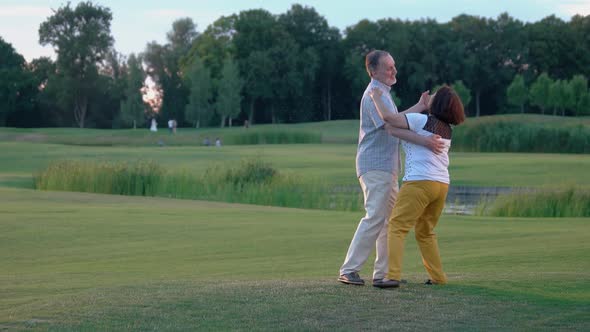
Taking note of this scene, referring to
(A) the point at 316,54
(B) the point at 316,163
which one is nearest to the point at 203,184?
(B) the point at 316,163

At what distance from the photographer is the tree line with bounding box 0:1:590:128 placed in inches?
3098

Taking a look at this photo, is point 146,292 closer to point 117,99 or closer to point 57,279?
point 57,279

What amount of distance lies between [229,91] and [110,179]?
53.1 metres

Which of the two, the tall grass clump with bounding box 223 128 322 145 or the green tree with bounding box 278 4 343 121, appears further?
the green tree with bounding box 278 4 343 121

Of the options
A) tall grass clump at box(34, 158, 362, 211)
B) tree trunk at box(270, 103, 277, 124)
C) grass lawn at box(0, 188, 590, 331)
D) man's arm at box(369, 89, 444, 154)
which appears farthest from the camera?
tree trunk at box(270, 103, 277, 124)

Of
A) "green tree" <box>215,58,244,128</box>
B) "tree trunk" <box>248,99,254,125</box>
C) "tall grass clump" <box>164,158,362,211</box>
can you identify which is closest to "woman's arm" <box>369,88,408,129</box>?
"tall grass clump" <box>164,158,362,211</box>

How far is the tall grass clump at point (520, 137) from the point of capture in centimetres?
3988

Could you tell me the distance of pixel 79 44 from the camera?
8362 centimetres

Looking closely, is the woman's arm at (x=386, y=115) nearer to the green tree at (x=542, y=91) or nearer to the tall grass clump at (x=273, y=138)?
the tall grass clump at (x=273, y=138)

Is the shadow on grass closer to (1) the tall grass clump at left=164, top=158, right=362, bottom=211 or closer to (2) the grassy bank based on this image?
(1) the tall grass clump at left=164, top=158, right=362, bottom=211

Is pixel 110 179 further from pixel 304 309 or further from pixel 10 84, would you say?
pixel 10 84

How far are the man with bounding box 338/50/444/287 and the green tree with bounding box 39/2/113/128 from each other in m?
75.4

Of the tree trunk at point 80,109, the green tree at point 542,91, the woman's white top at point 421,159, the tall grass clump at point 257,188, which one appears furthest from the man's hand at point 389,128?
the tree trunk at point 80,109

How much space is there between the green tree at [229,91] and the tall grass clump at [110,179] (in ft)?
170
